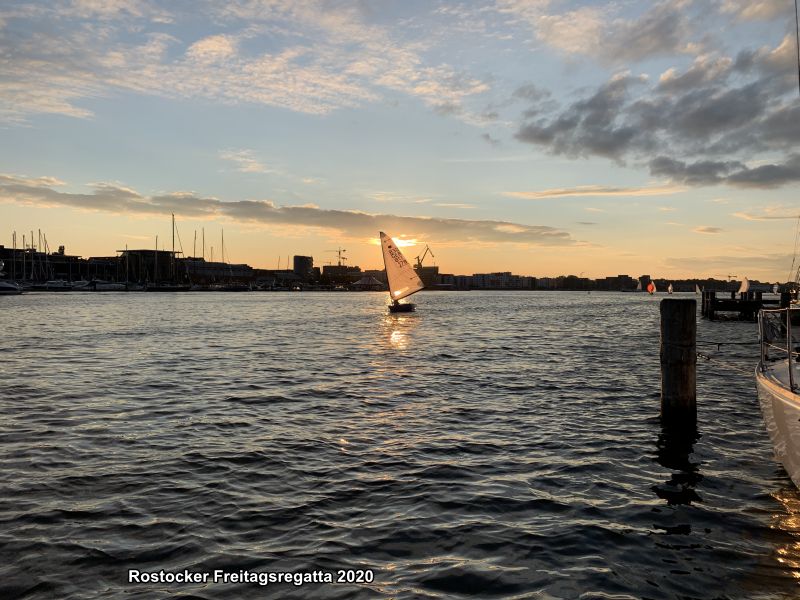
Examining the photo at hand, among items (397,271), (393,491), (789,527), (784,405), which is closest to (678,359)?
(784,405)

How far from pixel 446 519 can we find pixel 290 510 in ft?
9.78

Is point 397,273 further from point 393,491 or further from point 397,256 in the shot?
point 393,491

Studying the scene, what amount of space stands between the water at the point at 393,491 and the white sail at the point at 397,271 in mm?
56857

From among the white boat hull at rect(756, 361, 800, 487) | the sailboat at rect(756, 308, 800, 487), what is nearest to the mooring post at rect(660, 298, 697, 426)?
the sailboat at rect(756, 308, 800, 487)

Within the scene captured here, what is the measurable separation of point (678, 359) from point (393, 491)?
30.6 feet

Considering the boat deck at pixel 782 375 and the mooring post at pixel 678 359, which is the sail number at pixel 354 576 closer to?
the boat deck at pixel 782 375

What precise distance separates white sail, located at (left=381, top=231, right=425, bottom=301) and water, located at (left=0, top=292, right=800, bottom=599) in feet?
187

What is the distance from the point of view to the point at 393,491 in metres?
12.1

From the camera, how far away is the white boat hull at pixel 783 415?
10.4m

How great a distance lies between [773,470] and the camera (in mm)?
13633

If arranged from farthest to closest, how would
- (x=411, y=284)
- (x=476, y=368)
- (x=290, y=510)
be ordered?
(x=411, y=284)
(x=476, y=368)
(x=290, y=510)

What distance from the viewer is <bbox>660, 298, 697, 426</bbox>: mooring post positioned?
15.9m

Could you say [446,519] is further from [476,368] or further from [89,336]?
[89,336]

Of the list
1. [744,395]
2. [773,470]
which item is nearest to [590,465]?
[773,470]
